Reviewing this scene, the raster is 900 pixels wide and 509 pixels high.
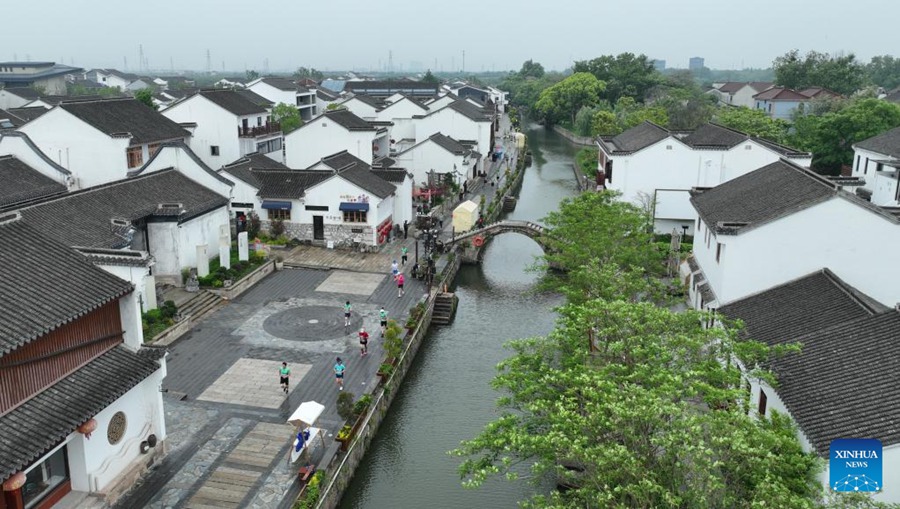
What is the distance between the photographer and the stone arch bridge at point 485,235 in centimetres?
3778

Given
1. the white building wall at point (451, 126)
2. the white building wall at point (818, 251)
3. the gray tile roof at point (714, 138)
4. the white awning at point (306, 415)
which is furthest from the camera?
the white building wall at point (451, 126)

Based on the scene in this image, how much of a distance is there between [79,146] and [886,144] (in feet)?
154

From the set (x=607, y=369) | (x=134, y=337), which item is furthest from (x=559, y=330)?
(x=134, y=337)

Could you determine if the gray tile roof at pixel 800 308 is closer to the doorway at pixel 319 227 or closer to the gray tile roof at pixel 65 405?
the gray tile roof at pixel 65 405

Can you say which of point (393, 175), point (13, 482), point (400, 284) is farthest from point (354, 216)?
point (13, 482)

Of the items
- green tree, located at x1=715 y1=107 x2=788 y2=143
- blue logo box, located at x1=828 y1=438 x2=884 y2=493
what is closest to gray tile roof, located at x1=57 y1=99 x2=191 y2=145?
blue logo box, located at x1=828 y1=438 x2=884 y2=493

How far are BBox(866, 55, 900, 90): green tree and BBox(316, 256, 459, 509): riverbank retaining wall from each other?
130 meters

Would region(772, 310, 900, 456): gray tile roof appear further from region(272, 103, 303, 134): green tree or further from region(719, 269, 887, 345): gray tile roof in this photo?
region(272, 103, 303, 134): green tree

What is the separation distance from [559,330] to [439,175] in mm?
36849

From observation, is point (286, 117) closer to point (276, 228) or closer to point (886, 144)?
point (276, 228)

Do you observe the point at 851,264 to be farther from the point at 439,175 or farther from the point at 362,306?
the point at 439,175

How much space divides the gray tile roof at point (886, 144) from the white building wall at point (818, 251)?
23427mm

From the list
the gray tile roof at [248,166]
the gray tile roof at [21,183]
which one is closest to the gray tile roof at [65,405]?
the gray tile roof at [21,183]

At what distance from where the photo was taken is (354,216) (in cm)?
3675
